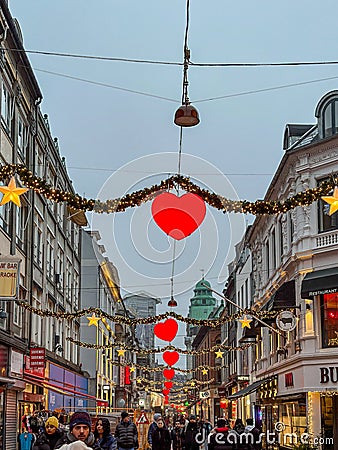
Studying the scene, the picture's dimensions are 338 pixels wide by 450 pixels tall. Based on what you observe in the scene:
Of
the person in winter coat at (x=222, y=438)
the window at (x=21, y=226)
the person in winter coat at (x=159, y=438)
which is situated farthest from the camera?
the window at (x=21, y=226)

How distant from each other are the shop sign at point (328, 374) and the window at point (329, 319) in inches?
33.1

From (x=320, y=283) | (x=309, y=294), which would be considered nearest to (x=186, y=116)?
(x=320, y=283)

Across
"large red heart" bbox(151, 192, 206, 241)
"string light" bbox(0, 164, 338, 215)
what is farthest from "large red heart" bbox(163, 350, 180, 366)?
"large red heart" bbox(151, 192, 206, 241)

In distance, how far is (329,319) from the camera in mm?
31266

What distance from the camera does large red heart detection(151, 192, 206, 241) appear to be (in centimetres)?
1355

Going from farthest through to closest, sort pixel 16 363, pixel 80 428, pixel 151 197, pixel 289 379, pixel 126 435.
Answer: pixel 289 379, pixel 16 363, pixel 126 435, pixel 151 197, pixel 80 428

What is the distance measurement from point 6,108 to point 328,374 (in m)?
15.2

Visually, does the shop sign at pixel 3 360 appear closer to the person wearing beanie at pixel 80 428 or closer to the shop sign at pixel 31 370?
the shop sign at pixel 31 370

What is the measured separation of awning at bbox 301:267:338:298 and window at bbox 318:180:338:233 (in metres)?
1.63

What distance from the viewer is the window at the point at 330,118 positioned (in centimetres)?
3269

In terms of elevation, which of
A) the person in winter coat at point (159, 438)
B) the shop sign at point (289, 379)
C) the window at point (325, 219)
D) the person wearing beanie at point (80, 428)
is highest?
the window at point (325, 219)

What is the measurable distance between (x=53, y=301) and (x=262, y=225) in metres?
11.7

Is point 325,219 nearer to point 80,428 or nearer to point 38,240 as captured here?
point 38,240

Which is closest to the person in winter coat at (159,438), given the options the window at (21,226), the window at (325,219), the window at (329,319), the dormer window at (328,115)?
the window at (329,319)
